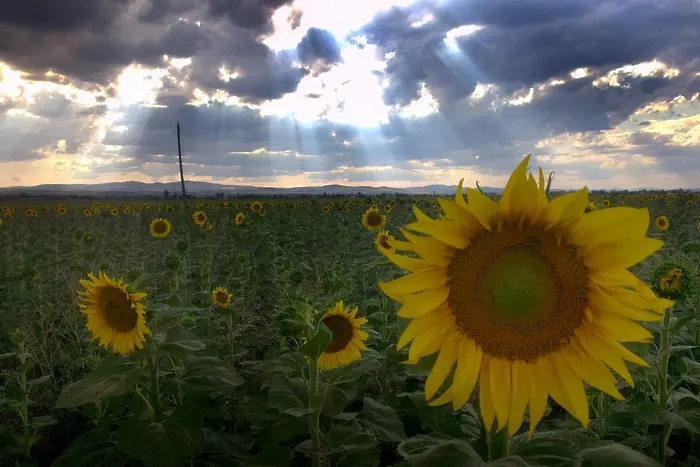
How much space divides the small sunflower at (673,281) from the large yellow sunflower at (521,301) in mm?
1553

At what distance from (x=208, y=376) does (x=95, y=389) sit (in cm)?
49

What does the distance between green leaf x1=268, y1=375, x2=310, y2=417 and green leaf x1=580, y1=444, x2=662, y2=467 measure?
1.16 metres

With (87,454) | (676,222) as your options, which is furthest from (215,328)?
(676,222)

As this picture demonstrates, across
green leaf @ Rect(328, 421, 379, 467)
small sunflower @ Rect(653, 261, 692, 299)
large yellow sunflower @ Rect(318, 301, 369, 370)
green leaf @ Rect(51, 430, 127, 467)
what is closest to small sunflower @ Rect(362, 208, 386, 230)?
large yellow sunflower @ Rect(318, 301, 369, 370)

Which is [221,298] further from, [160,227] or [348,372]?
[160,227]

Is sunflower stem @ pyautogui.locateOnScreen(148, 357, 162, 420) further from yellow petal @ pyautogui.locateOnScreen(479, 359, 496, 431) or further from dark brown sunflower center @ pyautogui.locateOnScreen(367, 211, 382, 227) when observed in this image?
dark brown sunflower center @ pyautogui.locateOnScreen(367, 211, 382, 227)

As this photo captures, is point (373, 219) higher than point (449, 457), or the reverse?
point (373, 219)

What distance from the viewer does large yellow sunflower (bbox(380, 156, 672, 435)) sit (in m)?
1.45

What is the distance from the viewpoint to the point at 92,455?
2.69m

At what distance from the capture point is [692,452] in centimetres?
344

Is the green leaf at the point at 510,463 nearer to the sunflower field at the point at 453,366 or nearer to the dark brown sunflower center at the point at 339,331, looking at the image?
the sunflower field at the point at 453,366

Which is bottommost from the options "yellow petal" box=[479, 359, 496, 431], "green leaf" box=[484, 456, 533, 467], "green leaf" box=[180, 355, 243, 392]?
"green leaf" box=[180, 355, 243, 392]

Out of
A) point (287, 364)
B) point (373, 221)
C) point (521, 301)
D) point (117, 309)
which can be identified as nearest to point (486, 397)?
point (521, 301)

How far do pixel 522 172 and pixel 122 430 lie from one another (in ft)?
6.87
